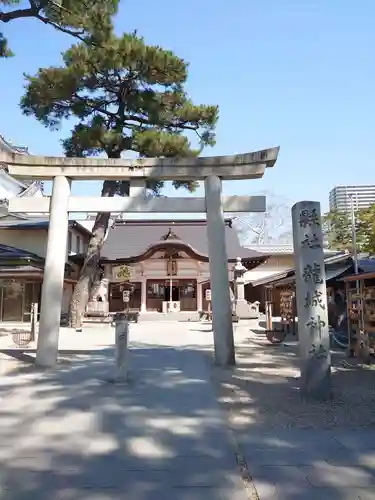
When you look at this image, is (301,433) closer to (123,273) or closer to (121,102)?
(121,102)

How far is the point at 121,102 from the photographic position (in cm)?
1883

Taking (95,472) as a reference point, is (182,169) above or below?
above

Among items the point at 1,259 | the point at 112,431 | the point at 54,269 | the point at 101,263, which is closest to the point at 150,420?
the point at 112,431

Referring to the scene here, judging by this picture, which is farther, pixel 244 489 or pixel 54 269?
pixel 54 269

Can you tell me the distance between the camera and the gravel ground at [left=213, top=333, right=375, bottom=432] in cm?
479

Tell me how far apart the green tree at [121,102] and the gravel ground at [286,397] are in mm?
11596

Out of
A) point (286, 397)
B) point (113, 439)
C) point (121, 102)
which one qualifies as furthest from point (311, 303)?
point (121, 102)

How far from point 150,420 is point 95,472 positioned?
5.03ft

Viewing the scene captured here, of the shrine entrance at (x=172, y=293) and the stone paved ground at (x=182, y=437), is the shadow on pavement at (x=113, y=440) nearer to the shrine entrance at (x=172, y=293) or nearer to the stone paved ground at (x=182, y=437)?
the stone paved ground at (x=182, y=437)

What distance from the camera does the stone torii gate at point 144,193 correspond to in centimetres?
901

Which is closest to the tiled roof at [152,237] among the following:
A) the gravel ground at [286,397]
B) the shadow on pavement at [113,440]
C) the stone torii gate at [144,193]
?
the stone torii gate at [144,193]

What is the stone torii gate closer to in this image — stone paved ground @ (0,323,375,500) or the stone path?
stone paved ground @ (0,323,375,500)

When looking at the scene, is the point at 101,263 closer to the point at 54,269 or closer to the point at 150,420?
the point at 54,269

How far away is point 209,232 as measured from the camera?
9242mm
